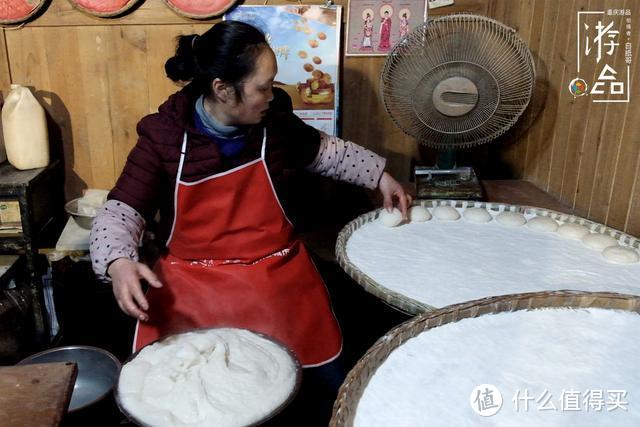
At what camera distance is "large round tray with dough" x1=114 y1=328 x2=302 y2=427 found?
124cm

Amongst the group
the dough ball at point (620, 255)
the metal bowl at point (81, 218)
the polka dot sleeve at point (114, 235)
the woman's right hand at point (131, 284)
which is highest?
the polka dot sleeve at point (114, 235)

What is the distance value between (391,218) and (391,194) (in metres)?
0.13

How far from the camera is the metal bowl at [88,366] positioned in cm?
228

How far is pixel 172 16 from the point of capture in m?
2.88

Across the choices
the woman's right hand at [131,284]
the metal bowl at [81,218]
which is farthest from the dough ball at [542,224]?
the metal bowl at [81,218]

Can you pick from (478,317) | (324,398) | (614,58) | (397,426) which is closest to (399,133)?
(614,58)

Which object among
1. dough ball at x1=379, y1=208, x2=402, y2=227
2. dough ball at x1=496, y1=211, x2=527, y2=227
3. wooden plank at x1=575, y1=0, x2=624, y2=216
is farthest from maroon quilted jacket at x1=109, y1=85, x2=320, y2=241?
wooden plank at x1=575, y1=0, x2=624, y2=216

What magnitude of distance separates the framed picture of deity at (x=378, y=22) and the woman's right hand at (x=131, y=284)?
187cm

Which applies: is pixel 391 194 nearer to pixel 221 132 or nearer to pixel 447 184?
pixel 447 184

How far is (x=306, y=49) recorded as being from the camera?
9.80 feet

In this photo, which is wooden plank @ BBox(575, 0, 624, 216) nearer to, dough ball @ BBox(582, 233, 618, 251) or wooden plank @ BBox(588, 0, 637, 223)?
wooden plank @ BBox(588, 0, 637, 223)

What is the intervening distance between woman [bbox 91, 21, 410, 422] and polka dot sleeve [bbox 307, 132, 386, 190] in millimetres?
200

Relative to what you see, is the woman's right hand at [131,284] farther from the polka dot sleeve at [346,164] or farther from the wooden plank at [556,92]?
the wooden plank at [556,92]

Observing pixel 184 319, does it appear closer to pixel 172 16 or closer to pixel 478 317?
pixel 478 317
